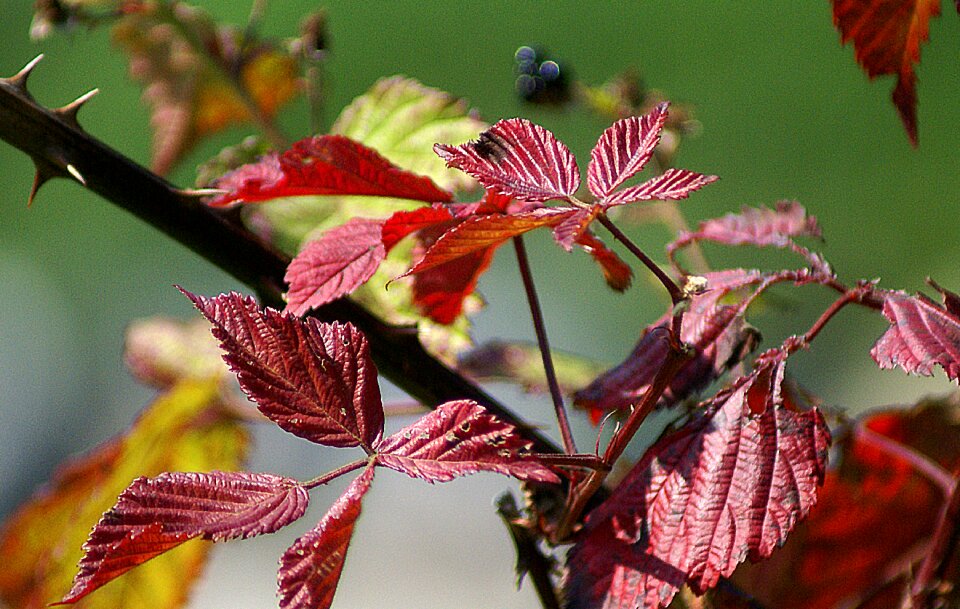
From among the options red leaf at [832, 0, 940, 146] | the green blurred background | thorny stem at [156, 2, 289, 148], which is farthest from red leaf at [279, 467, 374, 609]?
the green blurred background

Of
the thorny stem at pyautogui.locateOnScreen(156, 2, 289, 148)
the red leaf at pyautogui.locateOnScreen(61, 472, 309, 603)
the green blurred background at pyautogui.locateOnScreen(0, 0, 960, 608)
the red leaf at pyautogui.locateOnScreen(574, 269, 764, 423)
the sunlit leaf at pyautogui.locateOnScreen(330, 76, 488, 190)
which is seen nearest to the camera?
the red leaf at pyautogui.locateOnScreen(61, 472, 309, 603)

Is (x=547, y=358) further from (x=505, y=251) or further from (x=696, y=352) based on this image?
(x=505, y=251)

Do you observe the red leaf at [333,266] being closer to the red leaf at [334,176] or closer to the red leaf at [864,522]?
the red leaf at [334,176]

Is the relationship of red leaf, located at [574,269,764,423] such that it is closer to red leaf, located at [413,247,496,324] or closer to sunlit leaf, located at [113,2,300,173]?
red leaf, located at [413,247,496,324]

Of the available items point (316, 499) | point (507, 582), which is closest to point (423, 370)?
point (507, 582)

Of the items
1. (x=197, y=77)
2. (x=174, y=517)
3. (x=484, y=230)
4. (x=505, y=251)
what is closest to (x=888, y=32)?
(x=484, y=230)

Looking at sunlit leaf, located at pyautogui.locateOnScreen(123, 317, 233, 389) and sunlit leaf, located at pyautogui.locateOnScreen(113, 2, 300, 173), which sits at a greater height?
sunlit leaf, located at pyautogui.locateOnScreen(113, 2, 300, 173)

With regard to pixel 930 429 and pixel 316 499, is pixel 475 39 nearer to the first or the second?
pixel 316 499
